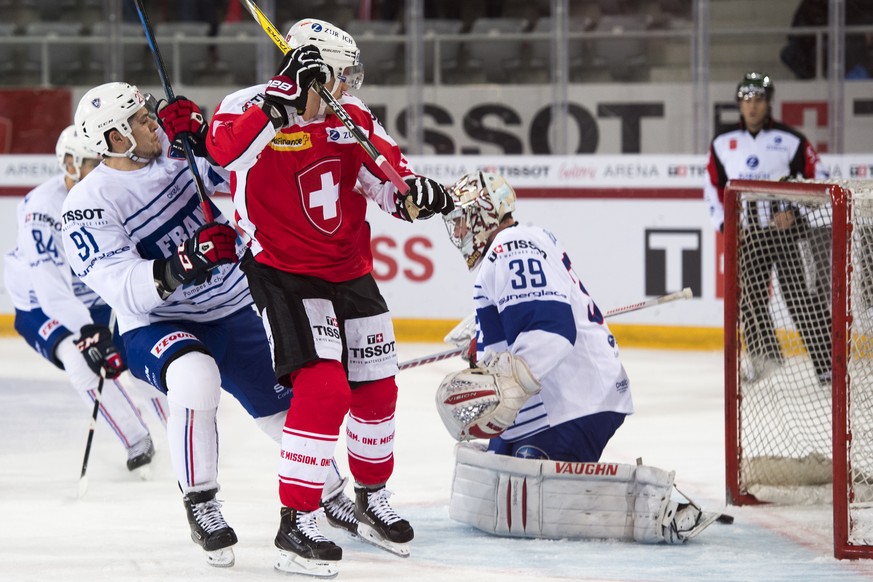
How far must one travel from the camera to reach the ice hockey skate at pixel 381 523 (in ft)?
9.98

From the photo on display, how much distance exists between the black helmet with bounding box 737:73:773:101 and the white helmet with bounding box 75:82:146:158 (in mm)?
3074

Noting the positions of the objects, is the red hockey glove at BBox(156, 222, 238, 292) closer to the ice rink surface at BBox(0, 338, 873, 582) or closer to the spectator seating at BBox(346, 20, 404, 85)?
the ice rink surface at BBox(0, 338, 873, 582)

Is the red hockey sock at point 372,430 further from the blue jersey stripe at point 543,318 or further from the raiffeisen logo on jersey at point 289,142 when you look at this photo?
the raiffeisen logo on jersey at point 289,142

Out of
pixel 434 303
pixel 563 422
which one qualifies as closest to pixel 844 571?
pixel 563 422

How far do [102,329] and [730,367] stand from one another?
66.5 inches

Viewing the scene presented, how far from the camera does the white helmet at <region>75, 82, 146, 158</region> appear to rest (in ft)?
10.5

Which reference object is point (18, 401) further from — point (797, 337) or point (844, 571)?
point (844, 571)

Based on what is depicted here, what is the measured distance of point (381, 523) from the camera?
3.07 metres

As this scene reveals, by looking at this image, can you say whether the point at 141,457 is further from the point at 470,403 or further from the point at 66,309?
the point at 470,403

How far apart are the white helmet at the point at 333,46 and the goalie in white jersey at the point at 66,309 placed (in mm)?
1260

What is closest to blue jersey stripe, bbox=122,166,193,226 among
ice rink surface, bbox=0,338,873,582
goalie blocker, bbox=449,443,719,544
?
ice rink surface, bbox=0,338,873,582

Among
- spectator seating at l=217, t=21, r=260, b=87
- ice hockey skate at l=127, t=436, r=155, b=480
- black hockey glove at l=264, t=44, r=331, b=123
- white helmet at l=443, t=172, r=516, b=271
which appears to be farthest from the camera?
spectator seating at l=217, t=21, r=260, b=87

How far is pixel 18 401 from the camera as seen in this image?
5273 millimetres

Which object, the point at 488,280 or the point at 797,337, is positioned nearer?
the point at 488,280
